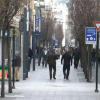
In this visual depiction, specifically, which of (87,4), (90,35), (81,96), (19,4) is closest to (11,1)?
(19,4)

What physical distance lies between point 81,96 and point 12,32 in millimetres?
4160

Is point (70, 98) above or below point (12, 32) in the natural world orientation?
below

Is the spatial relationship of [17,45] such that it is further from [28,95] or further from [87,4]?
[28,95]

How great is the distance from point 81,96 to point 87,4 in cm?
1965

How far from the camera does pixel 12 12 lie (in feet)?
45.4

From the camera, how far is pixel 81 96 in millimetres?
14352

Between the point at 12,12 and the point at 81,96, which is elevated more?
the point at 12,12

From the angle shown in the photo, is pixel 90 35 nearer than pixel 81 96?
No

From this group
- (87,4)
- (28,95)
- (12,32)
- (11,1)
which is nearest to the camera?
(11,1)

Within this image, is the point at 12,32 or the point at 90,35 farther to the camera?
the point at 90,35

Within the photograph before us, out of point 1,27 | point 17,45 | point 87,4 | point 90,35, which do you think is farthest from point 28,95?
point 17,45

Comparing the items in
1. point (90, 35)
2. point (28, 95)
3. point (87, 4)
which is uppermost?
point (87, 4)

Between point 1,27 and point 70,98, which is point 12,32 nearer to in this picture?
point 1,27

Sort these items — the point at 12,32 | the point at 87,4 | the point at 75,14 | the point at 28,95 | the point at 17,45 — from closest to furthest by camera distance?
the point at 28,95 < the point at 12,32 < the point at 87,4 < the point at 75,14 < the point at 17,45
